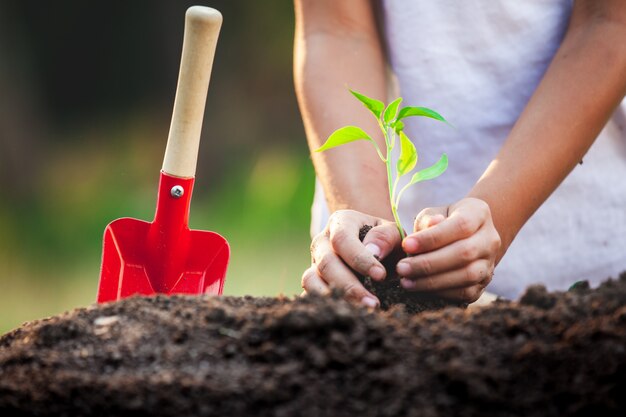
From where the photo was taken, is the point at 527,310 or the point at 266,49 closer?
the point at 527,310

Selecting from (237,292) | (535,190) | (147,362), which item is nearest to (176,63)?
(237,292)

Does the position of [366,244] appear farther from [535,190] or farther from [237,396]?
[237,396]

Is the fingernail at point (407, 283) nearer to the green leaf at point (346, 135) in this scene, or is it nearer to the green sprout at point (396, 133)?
the green sprout at point (396, 133)

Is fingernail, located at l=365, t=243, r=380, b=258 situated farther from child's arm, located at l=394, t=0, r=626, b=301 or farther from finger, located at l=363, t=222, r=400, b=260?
child's arm, located at l=394, t=0, r=626, b=301

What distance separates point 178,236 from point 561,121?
29.7 inches

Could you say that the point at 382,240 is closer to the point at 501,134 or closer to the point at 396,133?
the point at 396,133

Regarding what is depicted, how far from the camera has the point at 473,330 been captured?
846mm

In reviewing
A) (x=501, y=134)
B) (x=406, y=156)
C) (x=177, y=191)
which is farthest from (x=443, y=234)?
(x=501, y=134)

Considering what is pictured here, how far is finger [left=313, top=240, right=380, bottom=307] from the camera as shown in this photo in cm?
117

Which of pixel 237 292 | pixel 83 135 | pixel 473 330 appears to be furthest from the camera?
pixel 83 135

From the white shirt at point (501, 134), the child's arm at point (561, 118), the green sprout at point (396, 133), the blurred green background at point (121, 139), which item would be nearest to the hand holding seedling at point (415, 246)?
the green sprout at point (396, 133)

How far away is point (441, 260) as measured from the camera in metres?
1.19

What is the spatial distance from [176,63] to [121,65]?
0.24 metres

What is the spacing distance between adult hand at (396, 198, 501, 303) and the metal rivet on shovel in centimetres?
47
